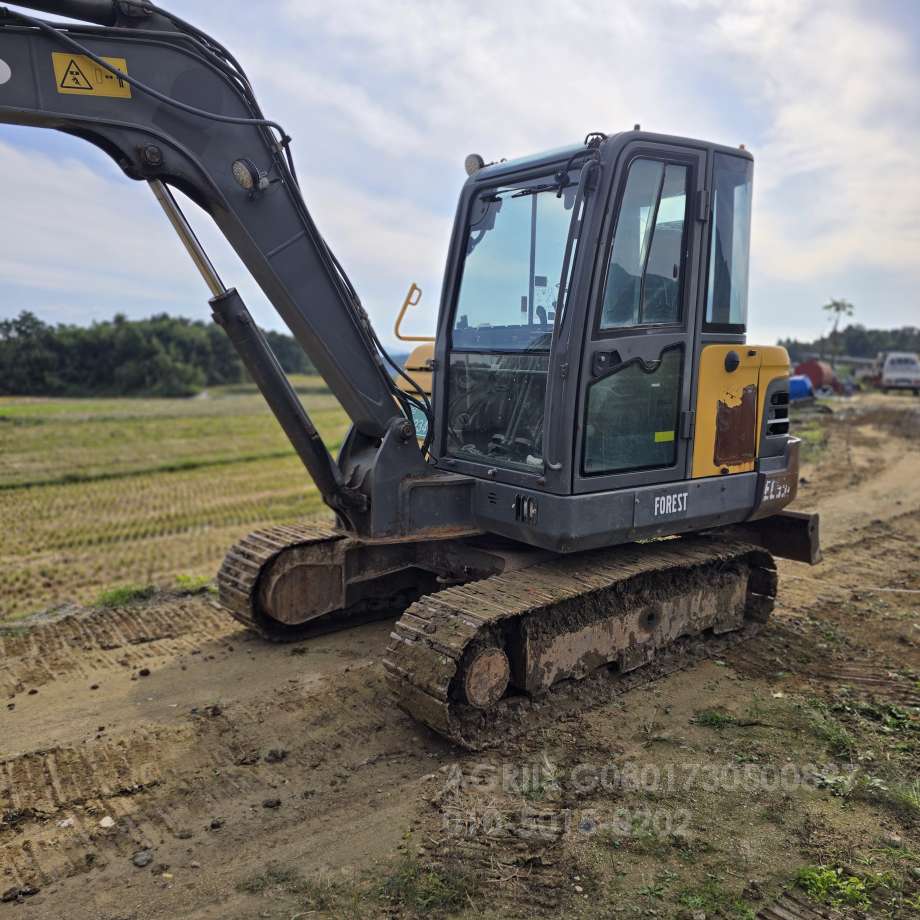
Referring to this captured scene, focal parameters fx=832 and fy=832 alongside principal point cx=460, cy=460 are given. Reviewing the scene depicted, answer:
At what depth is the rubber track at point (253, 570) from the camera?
6148 millimetres

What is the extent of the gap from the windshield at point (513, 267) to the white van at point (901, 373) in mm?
35768

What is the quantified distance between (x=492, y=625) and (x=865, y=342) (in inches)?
2979

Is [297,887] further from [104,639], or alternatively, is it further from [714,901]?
[104,639]

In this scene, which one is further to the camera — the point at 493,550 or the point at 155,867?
the point at 493,550

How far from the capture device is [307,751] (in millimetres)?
4750

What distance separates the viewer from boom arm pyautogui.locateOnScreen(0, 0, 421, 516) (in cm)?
397

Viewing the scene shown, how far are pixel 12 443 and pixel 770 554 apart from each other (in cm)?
1853

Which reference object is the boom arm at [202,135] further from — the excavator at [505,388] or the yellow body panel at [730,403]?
the yellow body panel at [730,403]

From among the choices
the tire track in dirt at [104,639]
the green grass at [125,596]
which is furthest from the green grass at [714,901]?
the green grass at [125,596]

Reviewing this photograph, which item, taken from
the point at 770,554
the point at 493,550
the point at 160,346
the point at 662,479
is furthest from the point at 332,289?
the point at 160,346

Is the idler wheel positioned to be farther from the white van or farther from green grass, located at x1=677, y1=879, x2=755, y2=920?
the white van

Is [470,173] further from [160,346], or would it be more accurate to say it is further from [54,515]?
[160,346]

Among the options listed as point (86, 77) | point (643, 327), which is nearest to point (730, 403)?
point (643, 327)

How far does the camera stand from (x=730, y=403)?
582 centimetres
